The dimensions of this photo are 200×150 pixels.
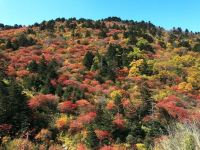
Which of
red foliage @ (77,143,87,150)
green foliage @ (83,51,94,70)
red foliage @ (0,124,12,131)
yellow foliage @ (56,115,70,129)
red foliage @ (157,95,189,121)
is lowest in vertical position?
red foliage @ (77,143,87,150)

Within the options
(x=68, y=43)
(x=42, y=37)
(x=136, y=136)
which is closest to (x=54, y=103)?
(x=136, y=136)

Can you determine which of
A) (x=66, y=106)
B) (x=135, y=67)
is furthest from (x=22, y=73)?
(x=135, y=67)

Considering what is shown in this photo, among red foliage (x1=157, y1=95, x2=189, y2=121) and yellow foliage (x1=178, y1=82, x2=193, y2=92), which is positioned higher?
yellow foliage (x1=178, y1=82, x2=193, y2=92)

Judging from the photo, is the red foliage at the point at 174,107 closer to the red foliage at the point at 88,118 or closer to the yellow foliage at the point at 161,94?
the yellow foliage at the point at 161,94

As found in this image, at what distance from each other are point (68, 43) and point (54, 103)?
49.7 m

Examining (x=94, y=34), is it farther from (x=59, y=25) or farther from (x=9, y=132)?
(x=9, y=132)

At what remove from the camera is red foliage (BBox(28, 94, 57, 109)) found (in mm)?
65938

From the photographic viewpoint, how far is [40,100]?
67.8m

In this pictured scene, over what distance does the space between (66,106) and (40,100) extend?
4.58 m

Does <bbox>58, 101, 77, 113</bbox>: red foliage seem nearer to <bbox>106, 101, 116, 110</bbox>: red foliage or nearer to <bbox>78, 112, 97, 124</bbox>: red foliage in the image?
<bbox>78, 112, 97, 124</bbox>: red foliage

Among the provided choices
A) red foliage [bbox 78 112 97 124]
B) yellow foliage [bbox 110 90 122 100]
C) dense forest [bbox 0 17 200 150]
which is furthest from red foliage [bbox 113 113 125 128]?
yellow foliage [bbox 110 90 122 100]

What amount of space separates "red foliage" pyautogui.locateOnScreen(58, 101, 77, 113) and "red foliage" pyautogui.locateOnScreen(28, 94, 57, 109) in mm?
1978

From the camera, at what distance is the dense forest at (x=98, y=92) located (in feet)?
191

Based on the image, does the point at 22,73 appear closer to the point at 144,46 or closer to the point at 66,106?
the point at 66,106
